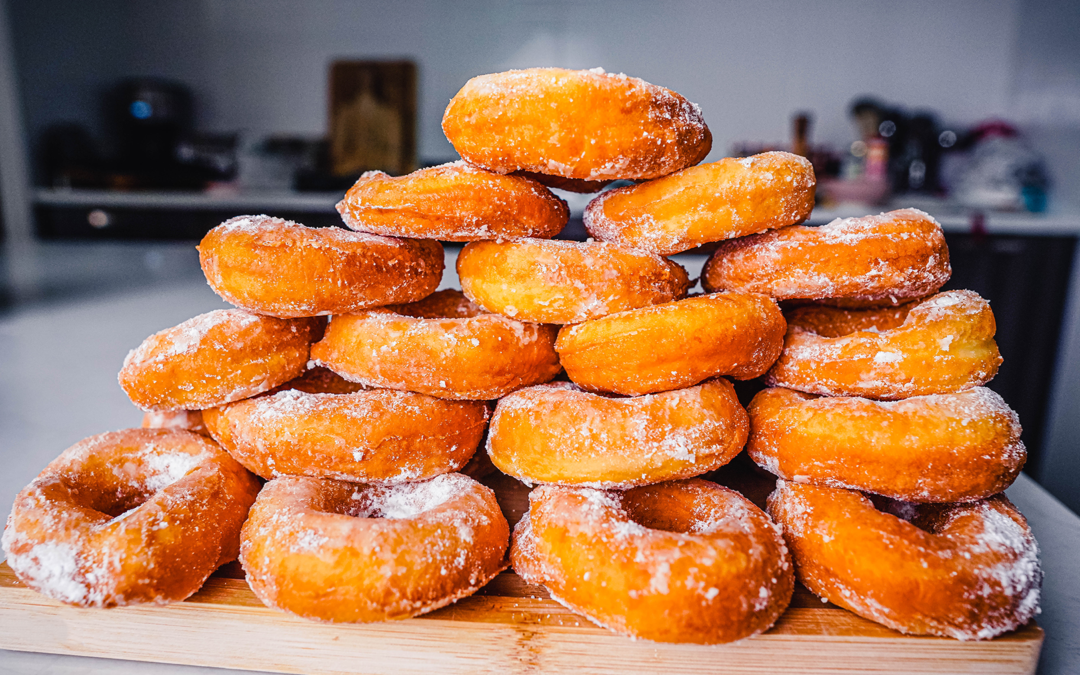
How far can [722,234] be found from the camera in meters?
1.05

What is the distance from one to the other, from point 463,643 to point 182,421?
73cm

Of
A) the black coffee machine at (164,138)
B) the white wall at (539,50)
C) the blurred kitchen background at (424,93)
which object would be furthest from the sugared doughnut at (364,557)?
the black coffee machine at (164,138)

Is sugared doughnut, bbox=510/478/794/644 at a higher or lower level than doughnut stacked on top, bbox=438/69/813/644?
lower

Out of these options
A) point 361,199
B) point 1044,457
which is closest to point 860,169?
point 1044,457

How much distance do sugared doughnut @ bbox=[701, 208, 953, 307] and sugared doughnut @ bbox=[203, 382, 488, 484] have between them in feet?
1.84

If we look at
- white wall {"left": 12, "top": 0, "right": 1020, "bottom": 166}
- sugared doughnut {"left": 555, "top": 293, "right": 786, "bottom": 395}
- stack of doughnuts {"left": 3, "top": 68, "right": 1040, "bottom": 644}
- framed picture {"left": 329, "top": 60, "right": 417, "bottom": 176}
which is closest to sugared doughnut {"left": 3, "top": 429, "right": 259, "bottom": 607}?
stack of doughnuts {"left": 3, "top": 68, "right": 1040, "bottom": 644}

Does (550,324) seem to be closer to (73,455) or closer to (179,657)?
(179,657)

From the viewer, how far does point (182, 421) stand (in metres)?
1.25

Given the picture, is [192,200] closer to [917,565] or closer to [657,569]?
[657,569]

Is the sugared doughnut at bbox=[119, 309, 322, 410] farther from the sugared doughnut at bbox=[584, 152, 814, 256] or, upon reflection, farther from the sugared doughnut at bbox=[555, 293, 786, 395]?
the sugared doughnut at bbox=[584, 152, 814, 256]

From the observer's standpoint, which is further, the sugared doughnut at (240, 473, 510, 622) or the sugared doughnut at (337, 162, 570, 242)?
the sugared doughnut at (337, 162, 570, 242)

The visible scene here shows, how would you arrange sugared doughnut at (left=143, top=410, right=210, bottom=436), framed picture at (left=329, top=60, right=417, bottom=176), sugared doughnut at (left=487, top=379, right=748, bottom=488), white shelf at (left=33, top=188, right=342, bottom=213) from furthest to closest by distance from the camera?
framed picture at (left=329, top=60, right=417, bottom=176) → white shelf at (left=33, top=188, right=342, bottom=213) → sugared doughnut at (left=143, top=410, right=210, bottom=436) → sugared doughnut at (left=487, top=379, right=748, bottom=488)

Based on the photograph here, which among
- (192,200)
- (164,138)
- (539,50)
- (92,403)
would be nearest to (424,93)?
(539,50)

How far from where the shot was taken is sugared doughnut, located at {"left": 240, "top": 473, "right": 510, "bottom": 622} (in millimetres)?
856
